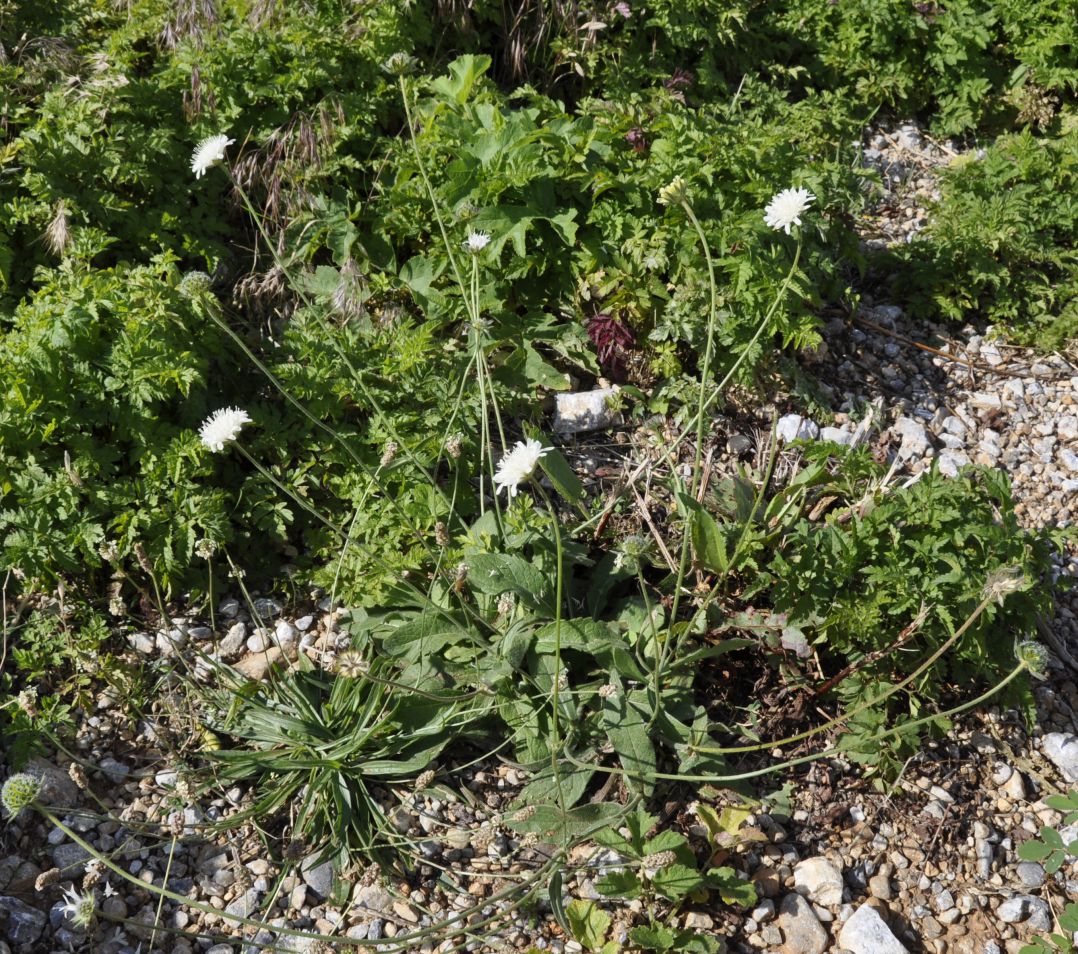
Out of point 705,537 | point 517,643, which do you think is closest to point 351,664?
point 517,643

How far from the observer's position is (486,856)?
2.94 metres

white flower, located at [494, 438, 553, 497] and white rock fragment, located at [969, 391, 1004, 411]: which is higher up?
white flower, located at [494, 438, 553, 497]

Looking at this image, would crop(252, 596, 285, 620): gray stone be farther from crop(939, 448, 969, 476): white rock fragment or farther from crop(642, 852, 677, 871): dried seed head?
crop(939, 448, 969, 476): white rock fragment

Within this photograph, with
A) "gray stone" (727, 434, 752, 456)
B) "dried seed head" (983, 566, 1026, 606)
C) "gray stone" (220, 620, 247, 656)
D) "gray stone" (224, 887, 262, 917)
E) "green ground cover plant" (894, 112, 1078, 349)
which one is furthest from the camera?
"green ground cover plant" (894, 112, 1078, 349)

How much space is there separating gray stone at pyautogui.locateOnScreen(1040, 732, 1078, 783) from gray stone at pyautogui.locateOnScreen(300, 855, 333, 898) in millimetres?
2150

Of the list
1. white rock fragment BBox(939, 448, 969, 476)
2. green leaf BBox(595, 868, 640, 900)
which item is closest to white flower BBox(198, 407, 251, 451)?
green leaf BBox(595, 868, 640, 900)

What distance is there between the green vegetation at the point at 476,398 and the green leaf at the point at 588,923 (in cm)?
1

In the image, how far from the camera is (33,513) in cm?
315

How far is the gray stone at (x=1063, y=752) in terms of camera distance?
10.3 ft

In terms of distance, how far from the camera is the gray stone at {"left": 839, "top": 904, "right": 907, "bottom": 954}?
107 inches

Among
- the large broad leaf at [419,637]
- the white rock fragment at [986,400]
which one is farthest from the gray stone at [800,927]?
the white rock fragment at [986,400]

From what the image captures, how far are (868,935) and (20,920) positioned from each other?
86.0 inches

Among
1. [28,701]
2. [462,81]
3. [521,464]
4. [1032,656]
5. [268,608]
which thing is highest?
[462,81]

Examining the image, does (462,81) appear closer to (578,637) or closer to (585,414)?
(585,414)
